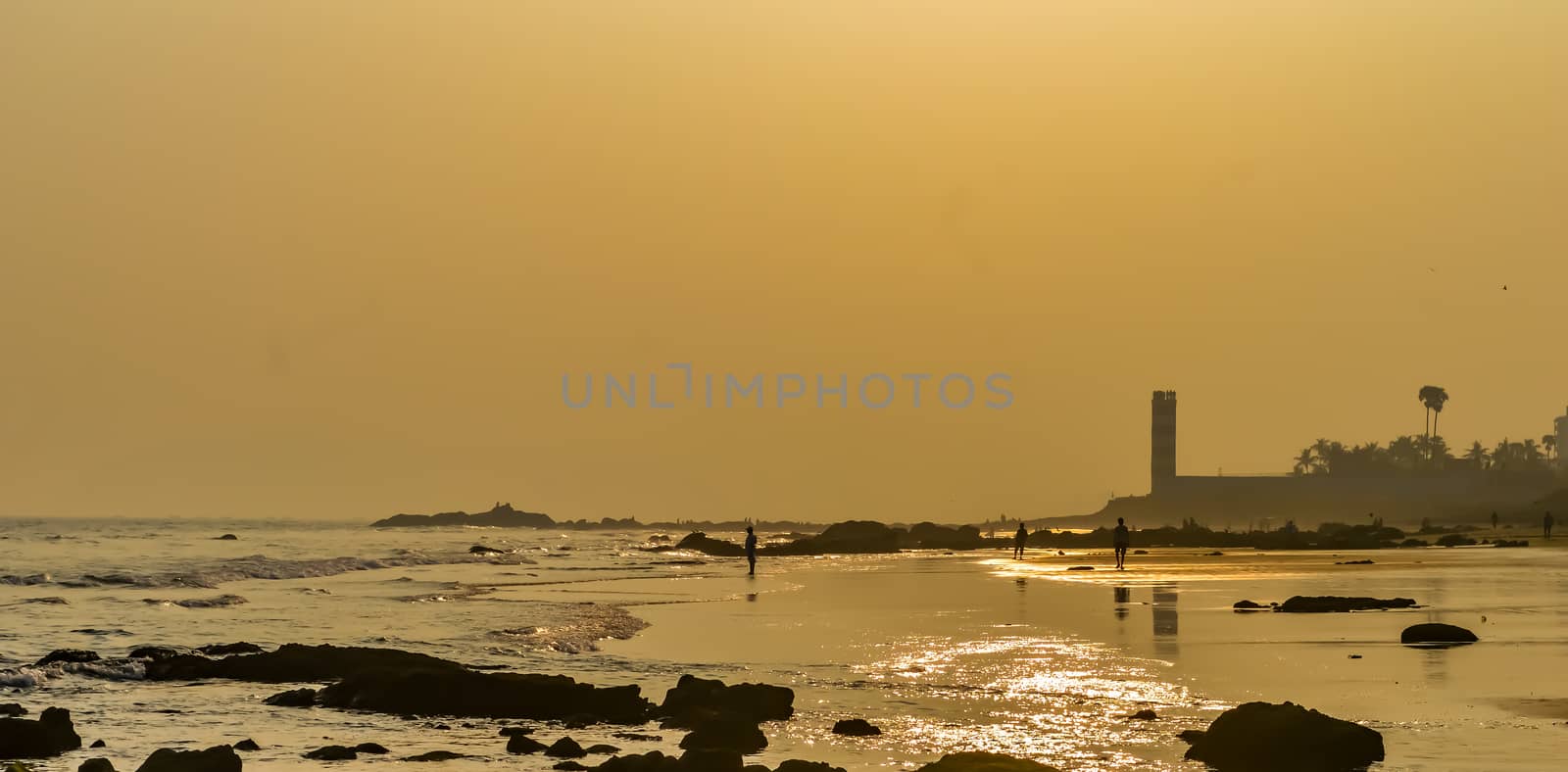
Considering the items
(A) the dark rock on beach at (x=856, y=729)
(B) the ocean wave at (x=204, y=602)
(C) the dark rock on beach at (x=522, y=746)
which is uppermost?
(A) the dark rock on beach at (x=856, y=729)

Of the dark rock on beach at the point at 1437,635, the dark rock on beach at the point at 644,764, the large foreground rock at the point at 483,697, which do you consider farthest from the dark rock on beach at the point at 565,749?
the dark rock on beach at the point at 1437,635

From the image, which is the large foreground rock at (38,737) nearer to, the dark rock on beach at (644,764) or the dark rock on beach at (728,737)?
the dark rock on beach at (644,764)

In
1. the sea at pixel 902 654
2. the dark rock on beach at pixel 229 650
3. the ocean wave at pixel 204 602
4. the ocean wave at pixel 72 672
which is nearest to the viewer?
the sea at pixel 902 654

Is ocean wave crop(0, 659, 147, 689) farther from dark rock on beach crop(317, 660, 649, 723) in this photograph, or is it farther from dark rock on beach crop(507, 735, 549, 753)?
dark rock on beach crop(507, 735, 549, 753)

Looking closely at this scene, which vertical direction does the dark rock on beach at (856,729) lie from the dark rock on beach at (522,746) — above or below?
above

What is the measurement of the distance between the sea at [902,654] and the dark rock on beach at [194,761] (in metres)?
0.92

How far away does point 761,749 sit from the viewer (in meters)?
15.8

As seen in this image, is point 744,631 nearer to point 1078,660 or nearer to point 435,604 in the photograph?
point 1078,660

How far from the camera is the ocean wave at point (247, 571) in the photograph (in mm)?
53219

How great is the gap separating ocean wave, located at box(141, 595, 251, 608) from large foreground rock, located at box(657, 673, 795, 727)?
27.3 meters

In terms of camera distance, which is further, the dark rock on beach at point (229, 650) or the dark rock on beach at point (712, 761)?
the dark rock on beach at point (229, 650)

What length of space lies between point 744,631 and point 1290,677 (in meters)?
13.0

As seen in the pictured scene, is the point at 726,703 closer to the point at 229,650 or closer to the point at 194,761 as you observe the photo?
the point at 194,761

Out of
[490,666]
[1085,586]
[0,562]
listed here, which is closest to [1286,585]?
[1085,586]
